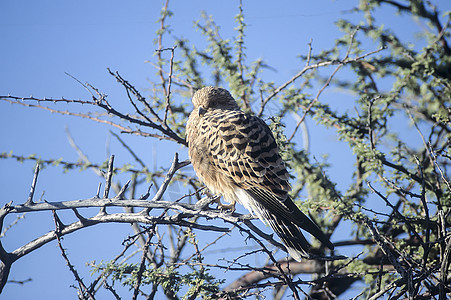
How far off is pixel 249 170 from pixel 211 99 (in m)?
1.11

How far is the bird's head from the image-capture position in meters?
4.00

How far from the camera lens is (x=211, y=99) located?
13.1ft

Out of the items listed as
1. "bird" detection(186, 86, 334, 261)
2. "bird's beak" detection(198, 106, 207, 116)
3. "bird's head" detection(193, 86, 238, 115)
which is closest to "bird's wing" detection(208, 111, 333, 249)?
"bird" detection(186, 86, 334, 261)

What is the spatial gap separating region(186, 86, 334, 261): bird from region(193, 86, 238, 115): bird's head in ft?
1.45

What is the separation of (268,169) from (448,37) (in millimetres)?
3099

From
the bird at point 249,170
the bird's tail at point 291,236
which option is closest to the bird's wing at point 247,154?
the bird at point 249,170

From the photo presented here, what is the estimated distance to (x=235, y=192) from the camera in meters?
3.22

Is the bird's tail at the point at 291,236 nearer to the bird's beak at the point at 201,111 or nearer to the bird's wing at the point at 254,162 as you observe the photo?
the bird's wing at the point at 254,162

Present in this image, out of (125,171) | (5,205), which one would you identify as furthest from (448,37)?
(5,205)

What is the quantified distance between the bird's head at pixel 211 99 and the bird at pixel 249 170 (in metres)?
0.44

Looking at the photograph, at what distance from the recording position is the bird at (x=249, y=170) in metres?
2.85

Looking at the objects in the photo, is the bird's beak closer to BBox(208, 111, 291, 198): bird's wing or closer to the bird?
the bird

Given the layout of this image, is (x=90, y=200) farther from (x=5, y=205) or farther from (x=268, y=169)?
(x=268, y=169)

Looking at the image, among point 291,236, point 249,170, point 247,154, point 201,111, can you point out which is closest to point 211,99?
point 201,111
